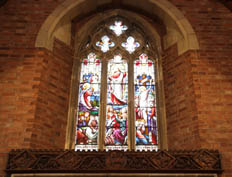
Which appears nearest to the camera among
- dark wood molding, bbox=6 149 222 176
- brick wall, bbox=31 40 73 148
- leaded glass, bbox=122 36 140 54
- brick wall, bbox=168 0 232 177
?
dark wood molding, bbox=6 149 222 176

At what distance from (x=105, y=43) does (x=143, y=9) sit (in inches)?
53.5

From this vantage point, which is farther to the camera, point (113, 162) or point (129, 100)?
point (129, 100)

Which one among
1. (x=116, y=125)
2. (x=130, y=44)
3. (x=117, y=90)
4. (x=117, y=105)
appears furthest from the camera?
(x=130, y=44)

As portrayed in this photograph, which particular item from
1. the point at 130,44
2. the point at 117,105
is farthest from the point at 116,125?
the point at 130,44

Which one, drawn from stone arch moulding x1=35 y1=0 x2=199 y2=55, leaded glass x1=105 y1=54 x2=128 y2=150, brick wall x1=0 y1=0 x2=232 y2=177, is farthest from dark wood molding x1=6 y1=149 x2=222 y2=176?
stone arch moulding x1=35 y1=0 x2=199 y2=55

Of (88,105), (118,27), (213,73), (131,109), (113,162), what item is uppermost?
(118,27)

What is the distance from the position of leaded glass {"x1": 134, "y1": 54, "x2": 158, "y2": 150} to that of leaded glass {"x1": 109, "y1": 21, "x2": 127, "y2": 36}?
3.06 ft

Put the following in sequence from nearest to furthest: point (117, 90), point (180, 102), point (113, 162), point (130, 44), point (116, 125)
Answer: point (113, 162) → point (180, 102) → point (116, 125) → point (117, 90) → point (130, 44)

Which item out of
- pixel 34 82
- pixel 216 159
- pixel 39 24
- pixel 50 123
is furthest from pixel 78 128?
pixel 216 159

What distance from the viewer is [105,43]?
8695mm

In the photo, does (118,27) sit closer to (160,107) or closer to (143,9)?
(143,9)

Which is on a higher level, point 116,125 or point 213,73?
point 213,73

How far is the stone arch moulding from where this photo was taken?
755 centimetres

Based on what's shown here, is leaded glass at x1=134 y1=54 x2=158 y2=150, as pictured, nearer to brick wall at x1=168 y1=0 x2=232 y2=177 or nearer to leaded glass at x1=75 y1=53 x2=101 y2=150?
leaded glass at x1=75 y1=53 x2=101 y2=150
